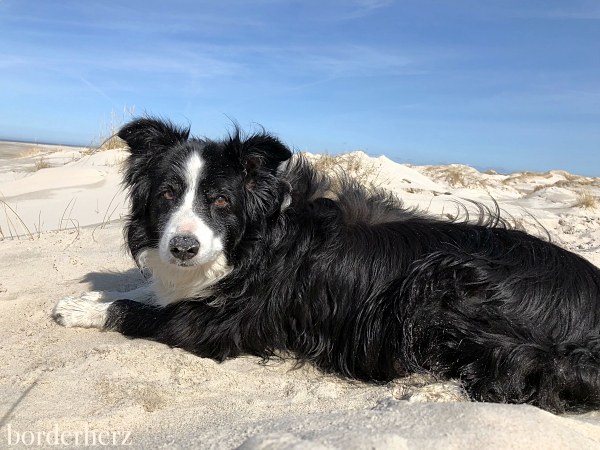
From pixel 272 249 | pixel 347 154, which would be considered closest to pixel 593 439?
pixel 272 249

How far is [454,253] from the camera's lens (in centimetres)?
344

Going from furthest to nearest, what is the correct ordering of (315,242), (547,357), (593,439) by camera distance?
(315,242)
(547,357)
(593,439)

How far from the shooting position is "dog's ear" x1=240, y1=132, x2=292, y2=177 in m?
3.79

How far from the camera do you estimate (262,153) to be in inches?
152

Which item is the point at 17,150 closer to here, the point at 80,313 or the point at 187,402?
the point at 80,313

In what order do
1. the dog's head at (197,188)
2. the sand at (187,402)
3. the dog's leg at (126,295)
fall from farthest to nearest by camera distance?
1. the dog's leg at (126,295)
2. the dog's head at (197,188)
3. the sand at (187,402)

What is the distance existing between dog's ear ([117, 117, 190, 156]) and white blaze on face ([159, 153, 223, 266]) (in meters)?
0.49

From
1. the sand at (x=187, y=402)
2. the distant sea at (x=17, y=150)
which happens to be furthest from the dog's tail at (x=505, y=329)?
the distant sea at (x=17, y=150)

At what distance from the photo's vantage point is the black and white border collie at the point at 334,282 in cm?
310

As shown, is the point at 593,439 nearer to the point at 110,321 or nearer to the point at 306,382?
the point at 306,382

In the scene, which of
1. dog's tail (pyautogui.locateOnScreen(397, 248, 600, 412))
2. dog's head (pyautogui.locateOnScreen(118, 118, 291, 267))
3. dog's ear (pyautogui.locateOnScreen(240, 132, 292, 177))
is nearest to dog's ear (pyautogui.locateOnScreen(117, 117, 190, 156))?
dog's head (pyautogui.locateOnScreen(118, 118, 291, 267))

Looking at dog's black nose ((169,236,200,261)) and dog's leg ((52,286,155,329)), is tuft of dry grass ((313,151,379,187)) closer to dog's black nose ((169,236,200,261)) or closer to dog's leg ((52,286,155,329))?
dog's leg ((52,286,155,329))

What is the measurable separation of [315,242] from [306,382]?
1.03 meters

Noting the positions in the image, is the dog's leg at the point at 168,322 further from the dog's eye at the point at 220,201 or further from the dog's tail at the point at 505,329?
the dog's tail at the point at 505,329
